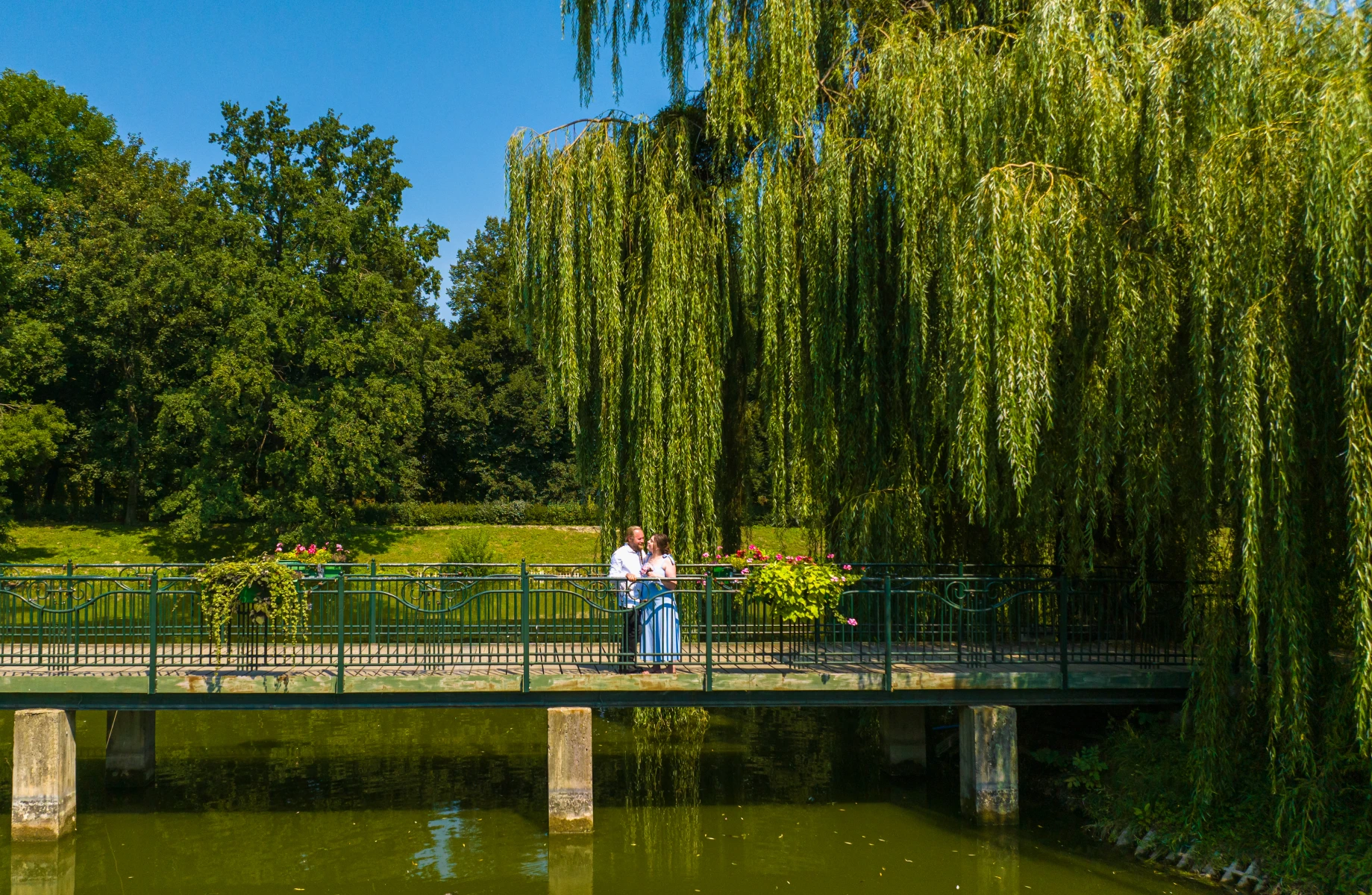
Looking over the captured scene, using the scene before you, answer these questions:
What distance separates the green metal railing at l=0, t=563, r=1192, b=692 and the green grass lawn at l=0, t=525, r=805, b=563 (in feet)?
74.6

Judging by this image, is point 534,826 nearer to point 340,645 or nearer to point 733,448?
point 340,645

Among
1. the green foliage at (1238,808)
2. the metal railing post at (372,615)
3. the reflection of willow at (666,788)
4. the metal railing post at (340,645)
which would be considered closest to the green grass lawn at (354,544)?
the reflection of willow at (666,788)

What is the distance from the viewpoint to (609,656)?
38.8 ft

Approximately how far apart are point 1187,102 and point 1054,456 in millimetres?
3449

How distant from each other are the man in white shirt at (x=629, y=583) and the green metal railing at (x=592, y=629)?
0.09 feet

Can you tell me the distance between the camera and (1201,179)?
30.1 feet

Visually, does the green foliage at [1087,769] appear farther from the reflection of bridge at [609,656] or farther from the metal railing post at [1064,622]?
the metal railing post at [1064,622]

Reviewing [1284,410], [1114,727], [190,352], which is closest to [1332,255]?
[1284,410]

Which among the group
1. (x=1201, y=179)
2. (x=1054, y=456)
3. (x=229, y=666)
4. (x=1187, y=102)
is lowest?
(x=229, y=666)

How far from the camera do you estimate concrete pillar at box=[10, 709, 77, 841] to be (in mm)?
11039

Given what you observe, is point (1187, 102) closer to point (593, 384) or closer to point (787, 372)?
point (787, 372)

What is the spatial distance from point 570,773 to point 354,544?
98.9 feet

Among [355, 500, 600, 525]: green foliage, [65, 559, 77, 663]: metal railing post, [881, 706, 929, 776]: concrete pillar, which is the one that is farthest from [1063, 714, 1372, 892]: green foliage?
[355, 500, 600, 525]: green foliage

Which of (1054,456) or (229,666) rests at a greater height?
(1054,456)
